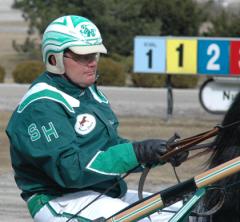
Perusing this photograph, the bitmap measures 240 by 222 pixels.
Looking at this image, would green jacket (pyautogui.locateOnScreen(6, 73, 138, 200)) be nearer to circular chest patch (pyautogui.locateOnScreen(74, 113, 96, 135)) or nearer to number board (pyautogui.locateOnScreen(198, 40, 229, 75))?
circular chest patch (pyautogui.locateOnScreen(74, 113, 96, 135))

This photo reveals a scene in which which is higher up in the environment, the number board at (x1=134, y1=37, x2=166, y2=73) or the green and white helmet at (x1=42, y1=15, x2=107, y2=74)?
the green and white helmet at (x1=42, y1=15, x2=107, y2=74)

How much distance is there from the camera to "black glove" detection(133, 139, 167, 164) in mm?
3639

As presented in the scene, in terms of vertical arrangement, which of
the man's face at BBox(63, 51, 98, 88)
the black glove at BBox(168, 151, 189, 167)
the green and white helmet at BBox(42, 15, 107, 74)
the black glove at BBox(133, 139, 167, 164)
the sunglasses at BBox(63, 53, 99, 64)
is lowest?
the black glove at BBox(168, 151, 189, 167)

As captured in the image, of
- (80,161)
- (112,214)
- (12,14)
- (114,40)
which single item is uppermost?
(80,161)

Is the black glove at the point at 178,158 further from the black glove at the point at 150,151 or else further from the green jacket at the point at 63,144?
the green jacket at the point at 63,144

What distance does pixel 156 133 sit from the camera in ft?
43.0

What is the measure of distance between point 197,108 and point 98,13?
44.2 ft

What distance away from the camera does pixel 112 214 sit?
3.81m

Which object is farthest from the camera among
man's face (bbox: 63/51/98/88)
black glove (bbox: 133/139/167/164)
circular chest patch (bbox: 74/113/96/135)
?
man's face (bbox: 63/51/98/88)

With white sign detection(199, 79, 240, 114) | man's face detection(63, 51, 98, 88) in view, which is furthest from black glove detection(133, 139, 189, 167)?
white sign detection(199, 79, 240, 114)

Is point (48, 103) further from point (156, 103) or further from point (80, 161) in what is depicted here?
point (156, 103)

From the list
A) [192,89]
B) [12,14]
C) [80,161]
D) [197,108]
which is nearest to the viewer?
[80,161]

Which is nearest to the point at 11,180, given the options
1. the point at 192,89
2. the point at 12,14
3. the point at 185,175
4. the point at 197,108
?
the point at 185,175

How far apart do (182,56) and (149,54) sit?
543mm
